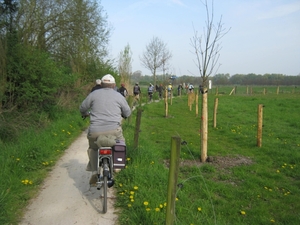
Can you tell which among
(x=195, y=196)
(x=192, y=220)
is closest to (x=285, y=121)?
(x=195, y=196)

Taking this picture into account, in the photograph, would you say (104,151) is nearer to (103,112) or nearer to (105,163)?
(105,163)

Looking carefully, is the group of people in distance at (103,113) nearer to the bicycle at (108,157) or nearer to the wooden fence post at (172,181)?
the bicycle at (108,157)

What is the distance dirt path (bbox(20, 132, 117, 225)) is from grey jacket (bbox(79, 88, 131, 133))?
121 cm

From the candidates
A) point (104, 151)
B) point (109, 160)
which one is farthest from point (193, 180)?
point (104, 151)

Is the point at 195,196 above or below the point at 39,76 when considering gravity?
below

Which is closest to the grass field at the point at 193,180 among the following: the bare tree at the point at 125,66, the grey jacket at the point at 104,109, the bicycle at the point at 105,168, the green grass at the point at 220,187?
the green grass at the point at 220,187

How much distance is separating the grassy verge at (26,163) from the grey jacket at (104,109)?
1.62 m

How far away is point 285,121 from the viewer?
627 inches

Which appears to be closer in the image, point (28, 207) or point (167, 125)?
point (28, 207)

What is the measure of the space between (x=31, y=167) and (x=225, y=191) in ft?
13.4

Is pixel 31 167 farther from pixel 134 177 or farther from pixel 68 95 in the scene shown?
pixel 68 95

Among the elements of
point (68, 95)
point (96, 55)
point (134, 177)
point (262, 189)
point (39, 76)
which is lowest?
point (262, 189)

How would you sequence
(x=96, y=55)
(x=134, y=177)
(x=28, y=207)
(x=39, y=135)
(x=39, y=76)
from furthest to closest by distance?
(x=96, y=55)
(x=39, y=76)
(x=39, y=135)
(x=134, y=177)
(x=28, y=207)

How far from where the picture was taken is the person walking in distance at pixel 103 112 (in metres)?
4.57
